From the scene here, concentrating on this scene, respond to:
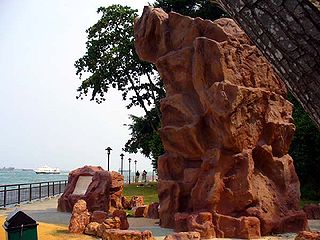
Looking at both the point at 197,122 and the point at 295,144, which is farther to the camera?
the point at 295,144

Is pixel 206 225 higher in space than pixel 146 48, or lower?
lower

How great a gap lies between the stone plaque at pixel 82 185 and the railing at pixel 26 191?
326cm

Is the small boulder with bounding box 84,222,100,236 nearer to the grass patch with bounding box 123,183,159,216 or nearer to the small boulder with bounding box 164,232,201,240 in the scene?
the small boulder with bounding box 164,232,201,240

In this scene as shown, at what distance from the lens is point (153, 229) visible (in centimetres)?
1341

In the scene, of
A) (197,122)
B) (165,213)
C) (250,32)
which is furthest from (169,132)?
(250,32)

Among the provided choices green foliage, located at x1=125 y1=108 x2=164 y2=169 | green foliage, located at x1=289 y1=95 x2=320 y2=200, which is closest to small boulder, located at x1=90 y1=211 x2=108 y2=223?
green foliage, located at x1=289 y1=95 x2=320 y2=200

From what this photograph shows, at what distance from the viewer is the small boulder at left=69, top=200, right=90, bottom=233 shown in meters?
12.8

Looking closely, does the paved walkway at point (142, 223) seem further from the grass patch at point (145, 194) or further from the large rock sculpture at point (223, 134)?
Result: the grass patch at point (145, 194)

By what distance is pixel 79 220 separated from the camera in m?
13.1

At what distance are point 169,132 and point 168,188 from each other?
6.09ft

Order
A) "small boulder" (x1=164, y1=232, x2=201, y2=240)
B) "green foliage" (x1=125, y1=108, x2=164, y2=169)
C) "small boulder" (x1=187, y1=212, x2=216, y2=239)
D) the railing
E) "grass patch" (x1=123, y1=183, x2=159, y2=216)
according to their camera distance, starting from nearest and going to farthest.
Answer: "small boulder" (x1=164, y1=232, x2=201, y2=240) < "small boulder" (x1=187, y1=212, x2=216, y2=239) < the railing < "grass patch" (x1=123, y1=183, x2=159, y2=216) < "green foliage" (x1=125, y1=108, x2=164, y2=169)

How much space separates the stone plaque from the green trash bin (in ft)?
46.6

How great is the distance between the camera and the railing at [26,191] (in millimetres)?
20888

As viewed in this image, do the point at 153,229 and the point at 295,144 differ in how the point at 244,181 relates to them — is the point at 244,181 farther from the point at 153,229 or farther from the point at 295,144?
the point at 295,144
